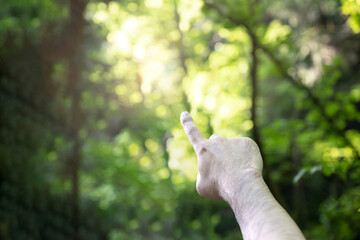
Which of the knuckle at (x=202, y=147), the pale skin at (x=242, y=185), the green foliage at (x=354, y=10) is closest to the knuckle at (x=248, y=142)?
the pale skin at (x=242, y=185)

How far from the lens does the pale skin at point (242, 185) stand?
36.5 inches

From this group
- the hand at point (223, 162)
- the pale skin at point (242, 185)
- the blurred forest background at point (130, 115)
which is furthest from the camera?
the blurred forest background at point (130, 115)

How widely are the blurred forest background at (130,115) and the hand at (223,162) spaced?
1718 millimetres

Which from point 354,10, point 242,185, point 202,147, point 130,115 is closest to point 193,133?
point 202,147

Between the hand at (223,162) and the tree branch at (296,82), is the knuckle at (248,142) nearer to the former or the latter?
the hand at (223,162)

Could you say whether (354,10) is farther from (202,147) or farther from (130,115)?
(130,115)

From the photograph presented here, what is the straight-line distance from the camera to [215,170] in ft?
3.81

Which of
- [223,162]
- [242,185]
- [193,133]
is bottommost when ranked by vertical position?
[242,185]

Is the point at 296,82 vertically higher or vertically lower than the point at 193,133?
higher

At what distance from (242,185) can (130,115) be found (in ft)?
16.0

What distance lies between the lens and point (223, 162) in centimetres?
114

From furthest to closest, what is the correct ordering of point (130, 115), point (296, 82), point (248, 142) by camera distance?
point (130, 115) < point (296, 82) < point (248, 142)

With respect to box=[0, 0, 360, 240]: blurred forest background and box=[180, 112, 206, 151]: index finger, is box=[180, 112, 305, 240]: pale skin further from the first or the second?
box=[0, 0, 360, 240]: blurred forest background

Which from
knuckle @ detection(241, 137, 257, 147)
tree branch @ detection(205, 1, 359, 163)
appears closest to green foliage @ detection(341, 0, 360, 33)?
tree branch @ detection(205, 1, 359, 163)
